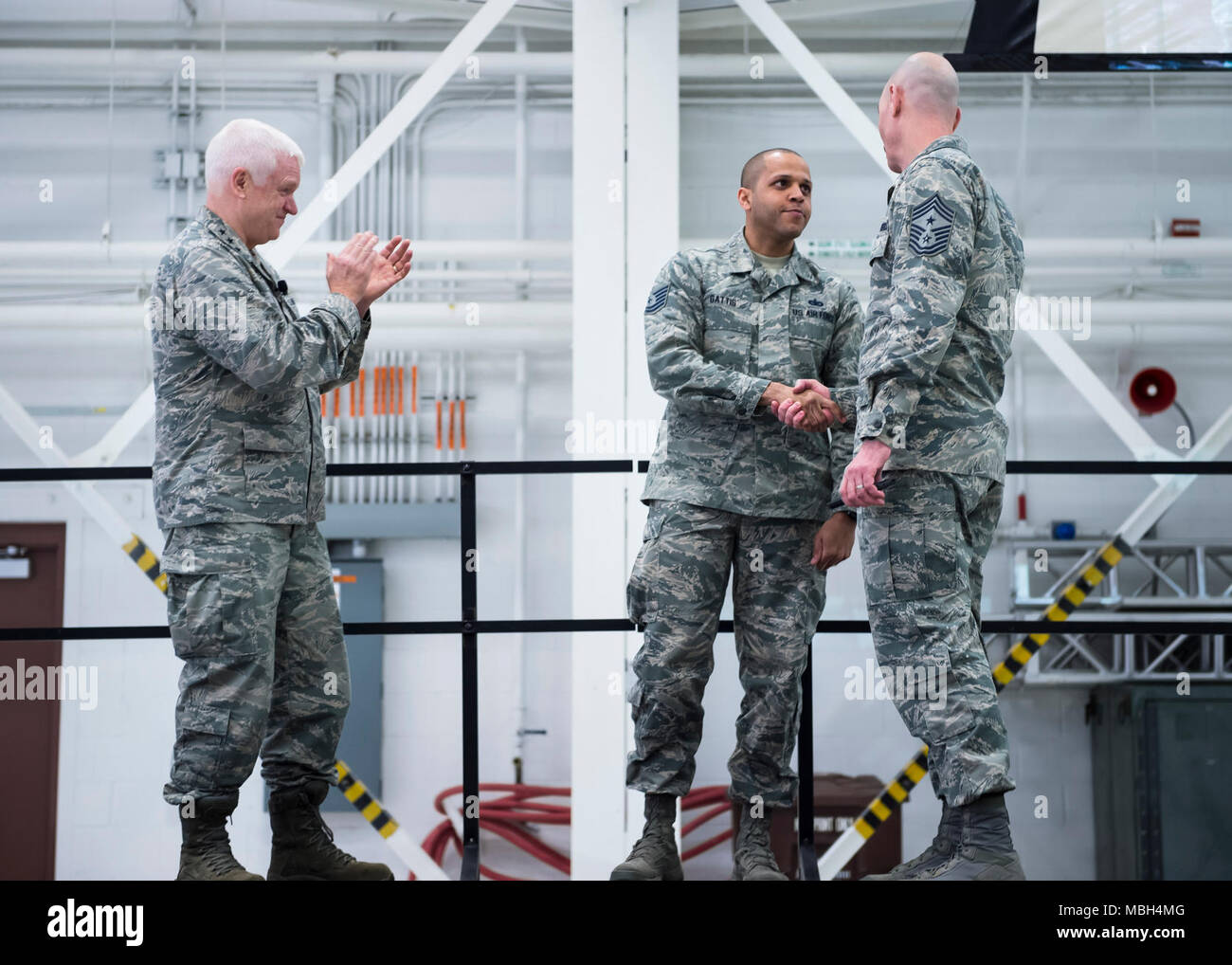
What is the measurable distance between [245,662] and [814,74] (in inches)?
122

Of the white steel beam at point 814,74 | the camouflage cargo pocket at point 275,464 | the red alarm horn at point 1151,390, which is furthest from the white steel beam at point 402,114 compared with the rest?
the red alarm horn at point 1151,390

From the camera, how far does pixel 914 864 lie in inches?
76.1

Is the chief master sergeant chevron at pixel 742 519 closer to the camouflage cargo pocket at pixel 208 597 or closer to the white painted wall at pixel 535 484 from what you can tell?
the camouflage cargo pocket at pixel 208 597

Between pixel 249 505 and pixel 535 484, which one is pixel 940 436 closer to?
pixel 249 505

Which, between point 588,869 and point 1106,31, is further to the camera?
point 588,869

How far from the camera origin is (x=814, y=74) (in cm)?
409

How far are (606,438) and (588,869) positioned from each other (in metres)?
1.51

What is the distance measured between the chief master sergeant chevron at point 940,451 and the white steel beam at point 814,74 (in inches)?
83.0

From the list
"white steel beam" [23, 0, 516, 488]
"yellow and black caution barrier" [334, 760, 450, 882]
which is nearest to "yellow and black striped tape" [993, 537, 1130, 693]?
"yellow and black caution barrier" [334, 760, 450, 882]

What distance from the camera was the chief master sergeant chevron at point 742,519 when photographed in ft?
7.18
